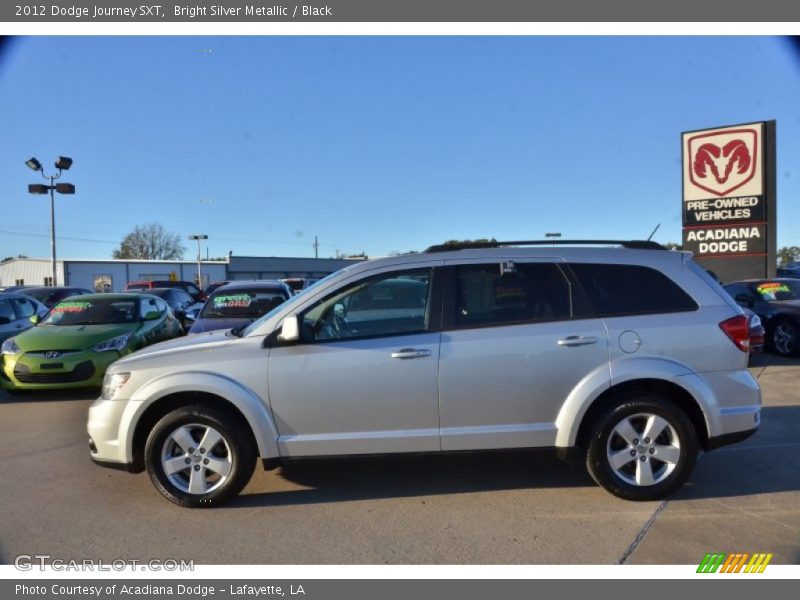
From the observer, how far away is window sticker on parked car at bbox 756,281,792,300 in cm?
1071

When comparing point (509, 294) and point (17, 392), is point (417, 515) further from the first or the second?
point (17, 392)

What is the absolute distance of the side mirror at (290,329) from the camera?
4.05 m

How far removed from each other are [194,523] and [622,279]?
11.6 feet

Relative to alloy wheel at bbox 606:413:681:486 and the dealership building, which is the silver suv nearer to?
alloy wheel at bbox 606:413:681:486

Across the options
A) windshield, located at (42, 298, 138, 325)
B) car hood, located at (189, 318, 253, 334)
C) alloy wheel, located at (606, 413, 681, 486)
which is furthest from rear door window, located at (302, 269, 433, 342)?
windshield, located at (42, 298, 138, 325)

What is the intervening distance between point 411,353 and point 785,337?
921cm

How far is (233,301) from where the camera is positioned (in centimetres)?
949

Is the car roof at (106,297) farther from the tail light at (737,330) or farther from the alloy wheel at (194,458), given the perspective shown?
the tail light at (737,330)

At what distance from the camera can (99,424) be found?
4238 mm

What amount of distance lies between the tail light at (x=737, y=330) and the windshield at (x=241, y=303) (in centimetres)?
660

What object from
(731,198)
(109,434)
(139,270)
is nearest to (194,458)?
(109,434)

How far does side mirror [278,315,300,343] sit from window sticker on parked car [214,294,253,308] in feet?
18.4

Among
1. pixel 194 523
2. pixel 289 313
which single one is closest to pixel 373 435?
pixel 289 313

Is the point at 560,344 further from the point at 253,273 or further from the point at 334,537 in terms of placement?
the point at 253,273
